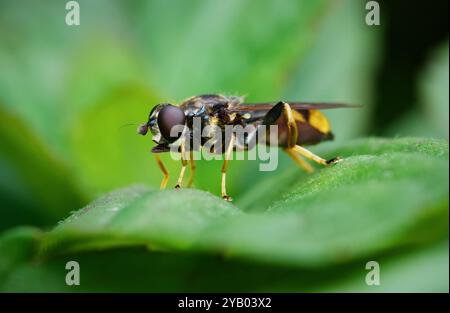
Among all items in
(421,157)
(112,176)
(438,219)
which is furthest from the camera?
(112,176)

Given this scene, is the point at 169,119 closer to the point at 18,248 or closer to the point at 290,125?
the point at 290,125

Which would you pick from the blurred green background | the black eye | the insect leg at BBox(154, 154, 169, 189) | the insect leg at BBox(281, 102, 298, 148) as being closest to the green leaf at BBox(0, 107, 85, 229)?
the blurred green background

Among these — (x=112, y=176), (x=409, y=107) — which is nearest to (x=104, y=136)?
(x=112, y=176)

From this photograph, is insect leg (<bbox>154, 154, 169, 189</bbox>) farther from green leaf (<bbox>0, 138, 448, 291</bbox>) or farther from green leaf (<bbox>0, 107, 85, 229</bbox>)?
green leaf (<bbox>0, 138, 448, 291</bbox>)

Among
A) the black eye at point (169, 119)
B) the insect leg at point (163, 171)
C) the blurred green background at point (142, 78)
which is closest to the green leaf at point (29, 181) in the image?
the blurred green background at point (142, 78)

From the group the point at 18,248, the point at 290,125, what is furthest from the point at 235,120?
the point at 18,248

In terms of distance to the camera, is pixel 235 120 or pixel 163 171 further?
pixel 235 120

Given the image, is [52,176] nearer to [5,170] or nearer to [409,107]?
[5,170]

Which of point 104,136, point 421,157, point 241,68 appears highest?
point 241,68
